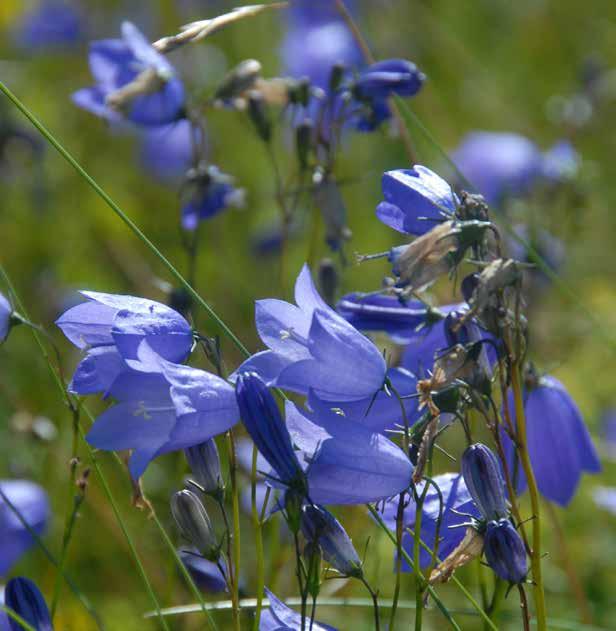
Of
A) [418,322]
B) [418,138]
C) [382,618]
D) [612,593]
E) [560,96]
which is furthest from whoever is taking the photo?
[560,96]

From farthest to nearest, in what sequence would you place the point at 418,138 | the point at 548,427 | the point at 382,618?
the point at 418,138
the point at 382,618
the point at 548,427

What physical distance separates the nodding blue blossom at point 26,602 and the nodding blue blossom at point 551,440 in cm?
82

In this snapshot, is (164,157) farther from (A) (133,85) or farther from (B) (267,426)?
(B) (267,426)

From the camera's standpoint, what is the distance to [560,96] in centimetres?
534

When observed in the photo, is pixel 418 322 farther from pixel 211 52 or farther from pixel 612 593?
pixel 211 52

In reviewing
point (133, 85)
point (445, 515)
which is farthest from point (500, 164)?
point (445, 515)

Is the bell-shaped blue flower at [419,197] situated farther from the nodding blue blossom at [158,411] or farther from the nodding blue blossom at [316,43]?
the nodding blue blossom at [316,43]

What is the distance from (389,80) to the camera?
2059mm

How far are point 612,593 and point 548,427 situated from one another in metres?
1.10

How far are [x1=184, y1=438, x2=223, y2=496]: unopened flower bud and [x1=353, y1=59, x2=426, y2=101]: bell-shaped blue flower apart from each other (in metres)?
1.02

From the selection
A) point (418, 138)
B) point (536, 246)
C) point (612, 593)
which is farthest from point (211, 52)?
point (612, 593)

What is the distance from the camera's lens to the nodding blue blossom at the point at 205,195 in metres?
2.19

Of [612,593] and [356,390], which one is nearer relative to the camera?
[356,390]

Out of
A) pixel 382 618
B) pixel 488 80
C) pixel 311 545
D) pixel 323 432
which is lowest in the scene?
pixel 382 618
